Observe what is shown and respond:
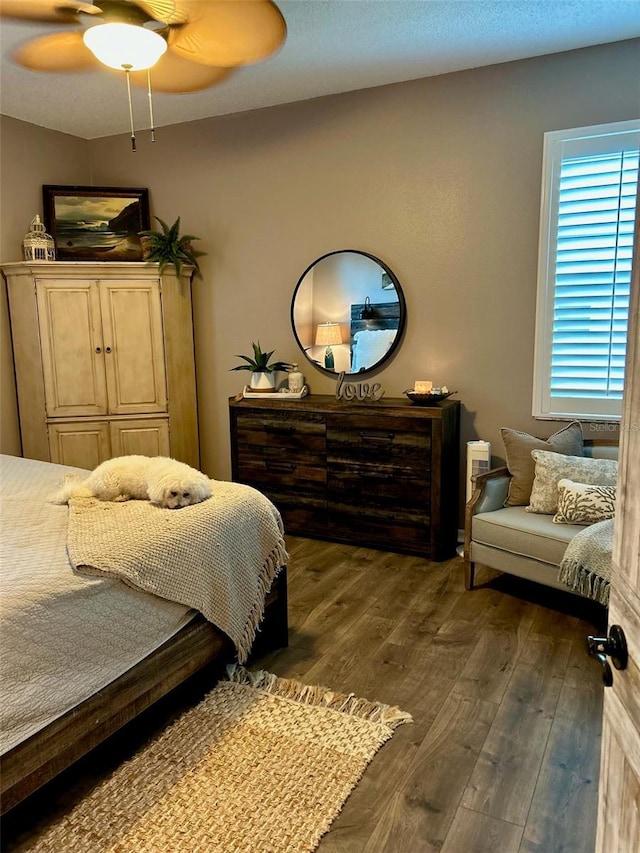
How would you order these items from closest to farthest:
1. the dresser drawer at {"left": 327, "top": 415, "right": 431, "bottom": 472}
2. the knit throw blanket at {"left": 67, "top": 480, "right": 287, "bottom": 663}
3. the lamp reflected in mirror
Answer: the knit throw blanket at {"left": 67, "top": 480, "right": 287, "bottom": 663}
the dresser drawer at {"left": 327, "top": 415, "right": 431, "bottom": 472}
the lamp reflected in mirror

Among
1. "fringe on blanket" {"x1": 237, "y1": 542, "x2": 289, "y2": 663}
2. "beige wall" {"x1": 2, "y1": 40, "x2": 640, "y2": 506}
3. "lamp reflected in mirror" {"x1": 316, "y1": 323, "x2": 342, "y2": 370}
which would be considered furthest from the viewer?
"lamp reflected in mirror" {"x1": 316, "y1": 323, "x2": 342, "y2": 370}

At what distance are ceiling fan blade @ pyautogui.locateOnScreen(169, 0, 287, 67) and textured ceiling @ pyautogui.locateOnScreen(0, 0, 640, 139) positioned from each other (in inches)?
7.9

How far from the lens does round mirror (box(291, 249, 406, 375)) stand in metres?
3.81

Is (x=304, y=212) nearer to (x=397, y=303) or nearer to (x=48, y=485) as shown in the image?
(x=397, y=303)

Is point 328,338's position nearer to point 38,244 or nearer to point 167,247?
point 167,247

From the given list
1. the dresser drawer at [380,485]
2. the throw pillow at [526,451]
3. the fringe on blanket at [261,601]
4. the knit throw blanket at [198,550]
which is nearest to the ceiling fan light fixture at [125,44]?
the knit throw blanket at [198,550]

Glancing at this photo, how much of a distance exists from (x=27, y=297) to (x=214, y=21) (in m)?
2.43

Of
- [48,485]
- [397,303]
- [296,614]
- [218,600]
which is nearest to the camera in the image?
[218,600]

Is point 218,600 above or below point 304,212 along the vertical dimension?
below

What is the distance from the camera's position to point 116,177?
184 inches

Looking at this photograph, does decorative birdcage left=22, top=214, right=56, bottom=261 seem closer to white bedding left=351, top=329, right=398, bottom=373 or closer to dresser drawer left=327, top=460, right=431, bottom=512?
white bedding left=351, top=329, right=398, bottom=373

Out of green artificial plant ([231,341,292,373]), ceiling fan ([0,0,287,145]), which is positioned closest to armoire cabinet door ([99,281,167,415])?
green artificial plant ([231,341,292,373])

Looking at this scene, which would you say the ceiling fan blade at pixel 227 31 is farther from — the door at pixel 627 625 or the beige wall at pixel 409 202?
the door at pixel 627 625

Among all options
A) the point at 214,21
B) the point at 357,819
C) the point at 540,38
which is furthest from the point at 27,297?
the point at 357,819
